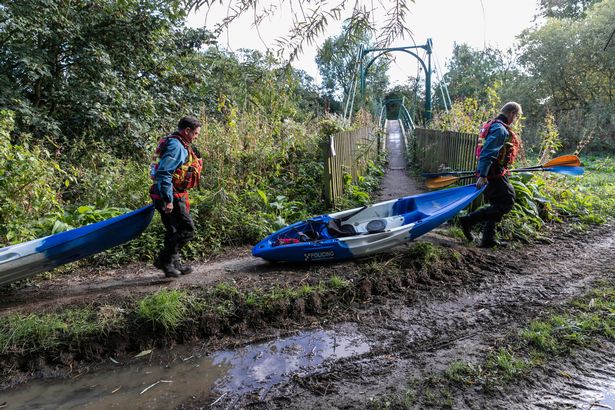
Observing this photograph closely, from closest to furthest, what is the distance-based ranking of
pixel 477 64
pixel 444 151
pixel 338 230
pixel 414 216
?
pixel 477 64 → pixel 338 230 → pixel 414 216 → pixel 444 151

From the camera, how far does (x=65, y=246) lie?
4.32 m

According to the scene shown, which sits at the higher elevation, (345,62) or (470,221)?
(345,62)

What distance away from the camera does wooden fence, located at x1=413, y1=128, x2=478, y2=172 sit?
7449mm

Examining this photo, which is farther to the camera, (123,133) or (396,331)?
(123,133)

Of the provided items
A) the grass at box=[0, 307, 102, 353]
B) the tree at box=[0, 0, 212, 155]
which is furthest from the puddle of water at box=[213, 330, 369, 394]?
the tree at box=[0, 0, 212, 155]

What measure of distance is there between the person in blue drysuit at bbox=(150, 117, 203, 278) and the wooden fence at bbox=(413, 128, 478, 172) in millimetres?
4866

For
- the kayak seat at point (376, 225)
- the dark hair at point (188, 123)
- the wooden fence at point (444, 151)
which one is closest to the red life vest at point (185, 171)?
the dark hair at point (188, 123)

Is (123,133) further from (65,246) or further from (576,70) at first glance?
(576,70)

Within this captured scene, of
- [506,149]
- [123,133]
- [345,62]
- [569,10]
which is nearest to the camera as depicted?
[345,62]

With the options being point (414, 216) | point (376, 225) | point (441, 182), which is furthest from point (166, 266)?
point (441, 182)

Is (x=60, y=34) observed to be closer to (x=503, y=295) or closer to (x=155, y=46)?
(x=155, y=46)

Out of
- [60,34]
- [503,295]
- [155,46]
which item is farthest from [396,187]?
[60,34]

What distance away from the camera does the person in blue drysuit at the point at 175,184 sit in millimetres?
4441

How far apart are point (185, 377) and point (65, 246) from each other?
6.74 feet
